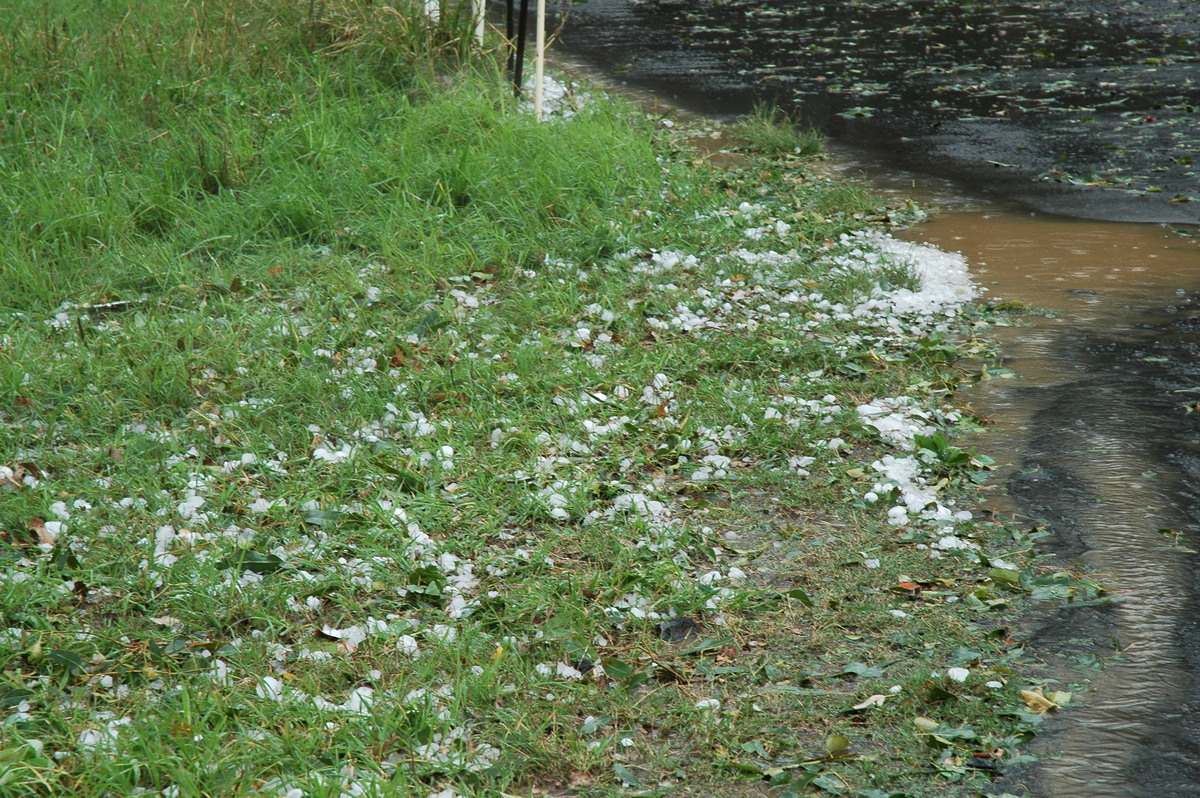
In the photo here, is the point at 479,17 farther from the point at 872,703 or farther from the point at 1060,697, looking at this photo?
the point at 1060,697

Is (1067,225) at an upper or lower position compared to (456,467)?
upper

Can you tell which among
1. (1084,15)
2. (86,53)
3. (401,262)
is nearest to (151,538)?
(401,262)

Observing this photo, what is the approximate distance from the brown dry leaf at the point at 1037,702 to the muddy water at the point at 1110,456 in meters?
0.05

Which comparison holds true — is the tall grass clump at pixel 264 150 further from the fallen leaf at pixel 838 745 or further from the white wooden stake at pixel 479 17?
the fallen leaf at pixel 838 745

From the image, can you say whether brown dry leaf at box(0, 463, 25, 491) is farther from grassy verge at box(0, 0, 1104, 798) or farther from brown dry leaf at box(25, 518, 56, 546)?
brown dry leaf at box(25, 518, 56, 546)

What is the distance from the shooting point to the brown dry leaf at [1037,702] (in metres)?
2.79

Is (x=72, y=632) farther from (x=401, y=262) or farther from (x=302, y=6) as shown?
(x=302, y=6)

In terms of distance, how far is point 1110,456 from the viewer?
13.3 feet

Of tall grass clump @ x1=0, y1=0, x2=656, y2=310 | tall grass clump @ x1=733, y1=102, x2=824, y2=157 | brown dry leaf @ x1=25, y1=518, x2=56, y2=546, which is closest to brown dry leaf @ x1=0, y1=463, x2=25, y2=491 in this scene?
brown dry leaf @ x1=25, y1=518, x2=56, y2=546

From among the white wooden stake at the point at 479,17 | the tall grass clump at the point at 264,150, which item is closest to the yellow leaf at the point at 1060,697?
the tall grass clump at the point at 264,150

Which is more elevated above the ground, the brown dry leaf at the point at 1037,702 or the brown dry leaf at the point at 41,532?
the brown dry leaf at the point at 41,532

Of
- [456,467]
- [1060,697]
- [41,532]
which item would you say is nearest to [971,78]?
[456,467]

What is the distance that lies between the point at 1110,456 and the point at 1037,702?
1.59 metres

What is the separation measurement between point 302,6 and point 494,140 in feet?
8.02
